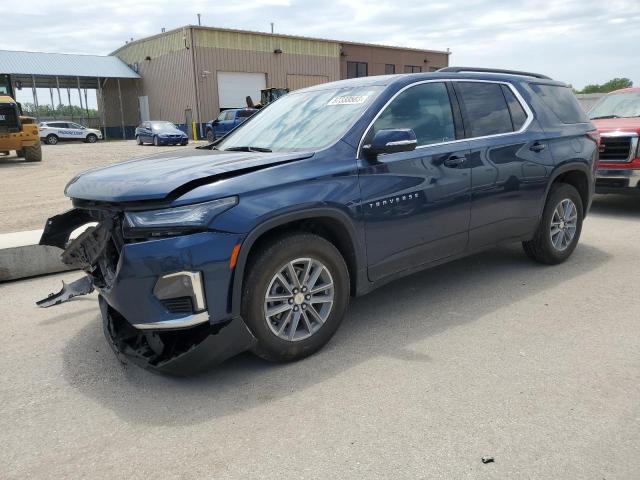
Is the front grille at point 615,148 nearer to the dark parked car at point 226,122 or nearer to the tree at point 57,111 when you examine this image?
the dark parked car at point 226,122

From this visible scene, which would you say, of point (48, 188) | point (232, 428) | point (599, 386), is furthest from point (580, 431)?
point (48, 188)

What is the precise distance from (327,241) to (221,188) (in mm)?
810

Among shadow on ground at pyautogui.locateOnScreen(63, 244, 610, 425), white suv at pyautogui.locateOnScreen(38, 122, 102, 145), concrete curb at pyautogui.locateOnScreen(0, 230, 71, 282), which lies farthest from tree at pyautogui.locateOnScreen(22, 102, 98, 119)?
shadow on ground at pyautogui.locateOnScreen(63, 244, 610, 425)

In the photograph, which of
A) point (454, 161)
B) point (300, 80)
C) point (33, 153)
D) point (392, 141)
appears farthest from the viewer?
point (300, 80)

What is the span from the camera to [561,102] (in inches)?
215

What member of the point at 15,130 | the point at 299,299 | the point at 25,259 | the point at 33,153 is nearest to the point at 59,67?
the point at 33,153

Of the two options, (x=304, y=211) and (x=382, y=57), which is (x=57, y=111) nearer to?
(x=382, y=57)

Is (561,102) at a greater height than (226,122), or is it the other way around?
(561,102)

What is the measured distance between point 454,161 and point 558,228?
183 cm

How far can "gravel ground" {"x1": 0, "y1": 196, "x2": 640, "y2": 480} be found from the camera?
8.15 ft

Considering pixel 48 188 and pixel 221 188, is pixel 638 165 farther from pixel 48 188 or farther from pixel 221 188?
pixel 48 188

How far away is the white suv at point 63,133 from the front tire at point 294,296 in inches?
1382

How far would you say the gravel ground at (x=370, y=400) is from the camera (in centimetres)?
248

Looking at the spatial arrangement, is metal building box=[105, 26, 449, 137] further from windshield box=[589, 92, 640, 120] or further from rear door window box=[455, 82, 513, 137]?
rear door window box=[455, 82, 513, 137]
